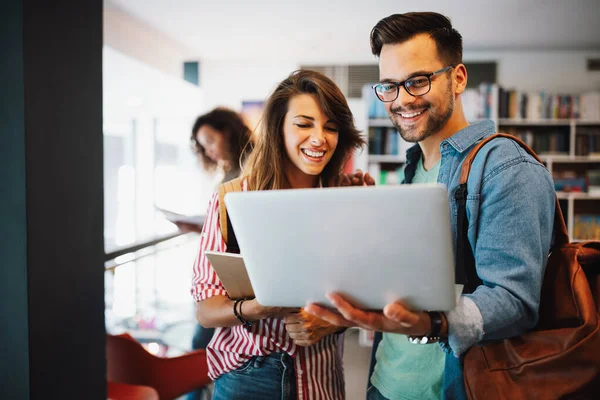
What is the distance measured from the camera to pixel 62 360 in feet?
4.27

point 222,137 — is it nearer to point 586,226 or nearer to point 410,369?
point 410,369

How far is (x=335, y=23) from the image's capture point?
4930 millimetres

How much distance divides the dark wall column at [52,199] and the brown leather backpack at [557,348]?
1.03m

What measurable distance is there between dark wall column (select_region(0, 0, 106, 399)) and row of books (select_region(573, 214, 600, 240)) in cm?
557

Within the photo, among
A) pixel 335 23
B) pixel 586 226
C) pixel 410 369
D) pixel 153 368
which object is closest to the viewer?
pixel 410 369

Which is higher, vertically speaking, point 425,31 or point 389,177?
point 425,31

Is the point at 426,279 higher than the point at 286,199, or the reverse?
the point at 286,199

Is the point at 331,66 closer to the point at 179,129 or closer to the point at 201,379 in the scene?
the point at 179,129

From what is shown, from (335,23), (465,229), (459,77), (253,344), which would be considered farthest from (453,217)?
(335,23)

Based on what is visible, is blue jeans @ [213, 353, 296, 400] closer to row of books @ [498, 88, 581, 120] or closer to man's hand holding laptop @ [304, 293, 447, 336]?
man's hand holding laptop @ [304, 293, 447, 336]

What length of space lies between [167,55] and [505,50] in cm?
434

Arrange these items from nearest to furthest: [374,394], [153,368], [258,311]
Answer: [258,311] < [374,394] < [153,368]

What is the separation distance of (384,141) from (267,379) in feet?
13.3

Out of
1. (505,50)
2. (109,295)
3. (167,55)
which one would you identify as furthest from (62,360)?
(505,50)
